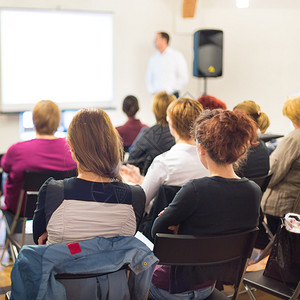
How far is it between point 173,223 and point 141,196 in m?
0.18

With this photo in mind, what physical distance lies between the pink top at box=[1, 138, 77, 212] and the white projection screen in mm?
3176

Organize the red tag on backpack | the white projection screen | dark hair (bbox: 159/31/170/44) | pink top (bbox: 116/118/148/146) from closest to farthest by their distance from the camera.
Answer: the red tag on backpack
pink top (bbox: 116/118/148/146)
the white projection screen
dark hair (bbox: 159/31/170/44)

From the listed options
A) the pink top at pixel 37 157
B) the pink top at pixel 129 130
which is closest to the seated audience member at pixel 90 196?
the pink top at pixel 37 157

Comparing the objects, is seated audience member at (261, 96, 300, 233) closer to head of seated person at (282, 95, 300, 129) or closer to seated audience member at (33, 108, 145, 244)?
head of seated person at (282, 95, 300, 129)

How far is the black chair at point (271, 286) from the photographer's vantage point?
7.27 ft

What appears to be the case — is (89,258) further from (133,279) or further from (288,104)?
(288,104)

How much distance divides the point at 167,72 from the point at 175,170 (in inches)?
182

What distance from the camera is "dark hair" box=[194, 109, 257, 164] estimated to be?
1.94 metres

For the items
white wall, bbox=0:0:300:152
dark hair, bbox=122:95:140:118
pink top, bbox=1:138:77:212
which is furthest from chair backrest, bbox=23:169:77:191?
white wall, bbox=0:0:300:152

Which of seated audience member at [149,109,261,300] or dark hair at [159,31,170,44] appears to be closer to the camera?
seated audience member at [149,109,261,300]

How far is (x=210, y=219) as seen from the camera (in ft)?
6.27

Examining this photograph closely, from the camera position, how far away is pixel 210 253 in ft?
6.00

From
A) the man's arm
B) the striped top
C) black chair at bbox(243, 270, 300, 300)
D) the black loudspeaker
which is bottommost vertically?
black chair at bbox(243, 270, 300, 300)

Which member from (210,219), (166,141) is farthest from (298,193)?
(210,219)
